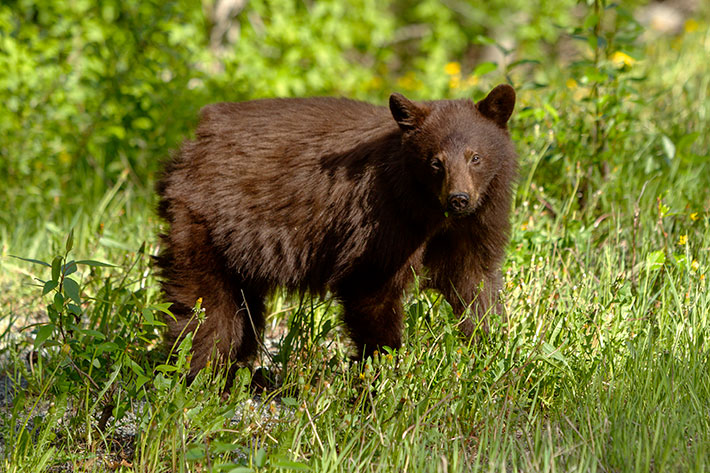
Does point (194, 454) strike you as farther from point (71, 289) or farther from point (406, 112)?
point (406, 112)

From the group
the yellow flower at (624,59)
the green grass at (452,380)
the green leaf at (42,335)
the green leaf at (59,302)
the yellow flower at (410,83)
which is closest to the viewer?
the green grass at (452,380)

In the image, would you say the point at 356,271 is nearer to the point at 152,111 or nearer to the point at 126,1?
the point at 152,111

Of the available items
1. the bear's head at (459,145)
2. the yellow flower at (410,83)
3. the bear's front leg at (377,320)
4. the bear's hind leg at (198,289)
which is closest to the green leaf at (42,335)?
the bear's hind leg at (198,289)

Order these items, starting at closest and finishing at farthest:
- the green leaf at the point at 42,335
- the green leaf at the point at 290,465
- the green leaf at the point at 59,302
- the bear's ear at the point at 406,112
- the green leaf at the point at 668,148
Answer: the green leaf at the point at 290,465, the green leaf at the point at 42,335, the green leaf at the point at 59,302, the bear's ear at the point at 406,112, the green leaf at the point at 668,148

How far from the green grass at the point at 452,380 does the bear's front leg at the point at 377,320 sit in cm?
8

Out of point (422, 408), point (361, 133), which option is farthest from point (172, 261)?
point (422, 408)

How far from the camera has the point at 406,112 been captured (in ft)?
12.2

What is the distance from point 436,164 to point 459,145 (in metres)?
0.13

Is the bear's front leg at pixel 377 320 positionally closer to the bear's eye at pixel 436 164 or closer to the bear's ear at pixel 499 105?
the bear's eye at pixel 436 164

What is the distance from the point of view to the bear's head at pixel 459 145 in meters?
3.58

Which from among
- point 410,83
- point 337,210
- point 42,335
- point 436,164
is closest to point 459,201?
point 436,164

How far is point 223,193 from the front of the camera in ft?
13.3

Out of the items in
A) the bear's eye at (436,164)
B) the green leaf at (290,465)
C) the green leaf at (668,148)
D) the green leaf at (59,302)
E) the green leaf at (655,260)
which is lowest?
the green leaf at (290,465)

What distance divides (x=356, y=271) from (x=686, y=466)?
164cm
